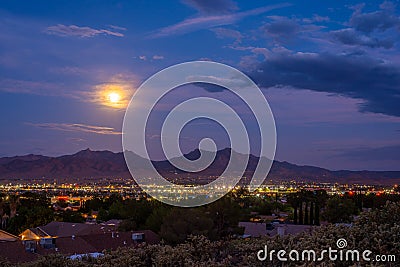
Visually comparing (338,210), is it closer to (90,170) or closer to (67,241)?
(67,241)

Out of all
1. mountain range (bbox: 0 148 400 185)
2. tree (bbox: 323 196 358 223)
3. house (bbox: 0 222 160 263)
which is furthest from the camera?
mountain range (bbox: 0 148 400 185)

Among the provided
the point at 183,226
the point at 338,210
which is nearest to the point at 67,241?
the point at 183,226

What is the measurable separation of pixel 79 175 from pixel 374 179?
270 ft

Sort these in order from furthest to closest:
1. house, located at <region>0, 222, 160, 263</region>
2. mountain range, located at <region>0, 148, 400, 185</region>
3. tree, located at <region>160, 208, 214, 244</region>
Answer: mountain range, located at <region>0, 148, 400, 185</region>, tree, located at <region>160, 208, 214, 244</region>, house, located at <region>0, 222, 160, 263</region>

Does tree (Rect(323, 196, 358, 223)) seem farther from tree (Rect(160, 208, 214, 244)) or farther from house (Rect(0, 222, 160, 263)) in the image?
house (Rect(0, 222, 160, 263))

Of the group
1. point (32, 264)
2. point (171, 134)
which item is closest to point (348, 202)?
point (171, 134)

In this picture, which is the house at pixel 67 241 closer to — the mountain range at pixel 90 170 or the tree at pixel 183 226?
the tree at pixel 183 226

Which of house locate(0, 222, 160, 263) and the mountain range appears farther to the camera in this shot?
the mountain range

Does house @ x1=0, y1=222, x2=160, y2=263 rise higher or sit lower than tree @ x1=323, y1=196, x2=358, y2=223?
lower

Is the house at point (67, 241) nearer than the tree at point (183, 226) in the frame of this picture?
Yes

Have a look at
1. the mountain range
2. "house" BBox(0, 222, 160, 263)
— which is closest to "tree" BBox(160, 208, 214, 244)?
"house" BBox(0, 222, 160, 263)

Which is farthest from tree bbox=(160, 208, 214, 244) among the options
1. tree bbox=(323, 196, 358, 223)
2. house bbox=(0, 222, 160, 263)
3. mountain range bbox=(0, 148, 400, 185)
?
mountain range bbox=(0, 148, 400, 185)

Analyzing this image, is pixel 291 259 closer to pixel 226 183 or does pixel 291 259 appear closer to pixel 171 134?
pixel 171 134

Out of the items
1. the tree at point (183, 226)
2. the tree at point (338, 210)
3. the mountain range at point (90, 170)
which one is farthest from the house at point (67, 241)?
the mountain range at point (90, 170)
